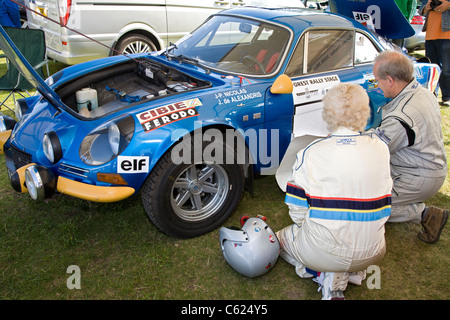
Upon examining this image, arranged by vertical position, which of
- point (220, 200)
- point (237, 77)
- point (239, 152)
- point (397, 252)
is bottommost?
point (397, 252)

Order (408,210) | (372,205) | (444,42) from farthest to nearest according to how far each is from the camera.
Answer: (444,42) → (408,210) → (372,205)

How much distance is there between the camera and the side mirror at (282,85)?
285 centimetres

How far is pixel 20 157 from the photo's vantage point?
285 centimetres

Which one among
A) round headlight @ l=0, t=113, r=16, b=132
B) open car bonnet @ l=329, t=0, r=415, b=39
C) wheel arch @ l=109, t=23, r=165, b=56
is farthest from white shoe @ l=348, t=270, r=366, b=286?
wheel arch @ l=109, t=23, r=165, b=56

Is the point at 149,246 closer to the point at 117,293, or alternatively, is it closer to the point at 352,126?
the point at 117,293

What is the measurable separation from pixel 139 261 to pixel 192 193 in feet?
1.99

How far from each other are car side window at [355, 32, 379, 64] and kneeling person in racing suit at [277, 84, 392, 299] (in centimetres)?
159

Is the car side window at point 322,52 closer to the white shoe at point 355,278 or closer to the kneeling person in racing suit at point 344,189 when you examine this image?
the kneeling person in racing suit at point 344,189

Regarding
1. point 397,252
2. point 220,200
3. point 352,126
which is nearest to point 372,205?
point 352,126

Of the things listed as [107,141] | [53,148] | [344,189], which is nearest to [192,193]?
[107,141]

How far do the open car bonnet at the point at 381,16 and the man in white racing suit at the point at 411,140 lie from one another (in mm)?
1391

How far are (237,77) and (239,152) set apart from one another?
2.09 feet

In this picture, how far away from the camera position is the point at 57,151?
8.32 ft

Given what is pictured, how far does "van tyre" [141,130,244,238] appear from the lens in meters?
2.56
